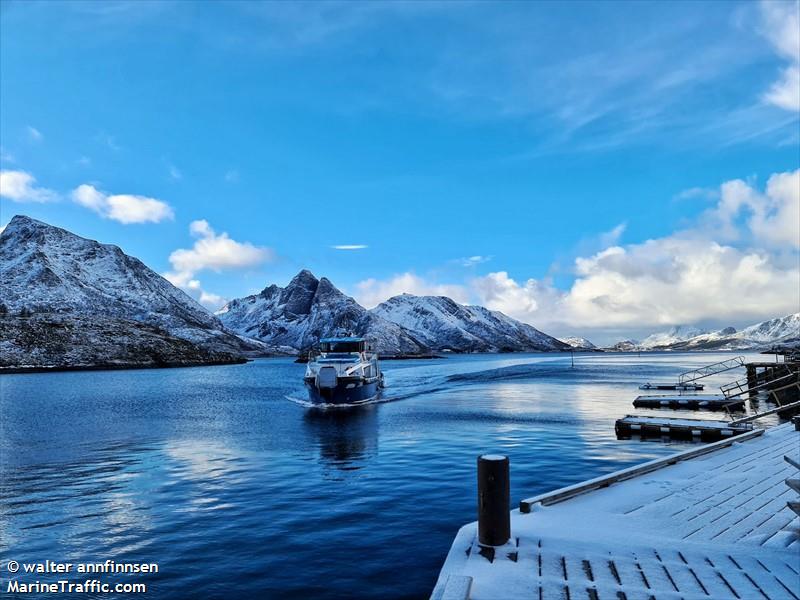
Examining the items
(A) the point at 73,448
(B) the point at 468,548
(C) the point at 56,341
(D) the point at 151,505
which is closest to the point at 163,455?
(A) the point at 73,448

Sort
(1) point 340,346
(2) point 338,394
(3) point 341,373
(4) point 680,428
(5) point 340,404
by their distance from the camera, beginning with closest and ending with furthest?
(4) point 680,428 → (2) point 338,394 → (5) point 340,404 → (3) point 341,373 → (1) point 340,346

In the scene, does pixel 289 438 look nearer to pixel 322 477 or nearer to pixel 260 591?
pixel 322 477

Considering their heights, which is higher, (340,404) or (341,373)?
(341,373)

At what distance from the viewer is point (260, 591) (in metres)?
10.9

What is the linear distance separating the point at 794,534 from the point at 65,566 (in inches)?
643

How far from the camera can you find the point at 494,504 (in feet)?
28.0

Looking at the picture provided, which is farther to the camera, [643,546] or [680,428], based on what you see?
[680,428]

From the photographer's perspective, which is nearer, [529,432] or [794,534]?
[794,534]

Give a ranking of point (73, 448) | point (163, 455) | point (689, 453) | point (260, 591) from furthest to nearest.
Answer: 1. point (73, 448)
2. point (163, 455)
3. point (689, 453)
4. point (260, 591)

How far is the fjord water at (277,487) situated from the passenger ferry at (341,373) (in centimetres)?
377

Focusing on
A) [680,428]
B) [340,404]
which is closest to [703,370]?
[680,428]

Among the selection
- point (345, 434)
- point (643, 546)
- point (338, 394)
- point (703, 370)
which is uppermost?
point (643, 546)

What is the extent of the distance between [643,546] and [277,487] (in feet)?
50.3

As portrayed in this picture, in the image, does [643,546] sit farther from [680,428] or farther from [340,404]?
[340,404]
